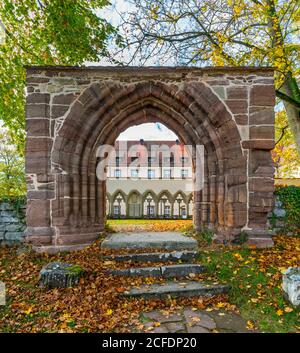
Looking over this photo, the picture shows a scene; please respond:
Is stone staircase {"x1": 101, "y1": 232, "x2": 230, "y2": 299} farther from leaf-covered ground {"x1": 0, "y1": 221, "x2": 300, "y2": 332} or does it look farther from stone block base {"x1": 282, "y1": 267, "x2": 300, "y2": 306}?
stone block base {"x1": 282, "y1": 267, "x2": 300, "y2": 306}

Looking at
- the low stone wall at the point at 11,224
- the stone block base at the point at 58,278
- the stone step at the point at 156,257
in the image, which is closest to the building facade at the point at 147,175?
the low stone wall at the point at 11,224

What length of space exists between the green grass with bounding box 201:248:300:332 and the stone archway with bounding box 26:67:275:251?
0.70m

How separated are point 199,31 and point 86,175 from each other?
6.63m

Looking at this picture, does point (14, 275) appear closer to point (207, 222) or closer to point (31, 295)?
point (31, 295)

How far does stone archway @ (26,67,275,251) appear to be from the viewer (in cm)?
498

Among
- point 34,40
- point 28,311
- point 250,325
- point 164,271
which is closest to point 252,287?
point 250,325

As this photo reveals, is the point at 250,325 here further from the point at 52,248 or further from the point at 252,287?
the point at 52,248

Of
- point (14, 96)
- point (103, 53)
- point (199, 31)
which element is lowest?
point (14, 96)

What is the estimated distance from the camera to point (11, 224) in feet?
18.0

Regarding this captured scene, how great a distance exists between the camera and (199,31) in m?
8.69

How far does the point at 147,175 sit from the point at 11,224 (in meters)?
14.0

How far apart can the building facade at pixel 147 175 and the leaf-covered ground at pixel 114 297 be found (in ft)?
16.6

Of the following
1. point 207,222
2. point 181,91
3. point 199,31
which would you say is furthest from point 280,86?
point 207,222

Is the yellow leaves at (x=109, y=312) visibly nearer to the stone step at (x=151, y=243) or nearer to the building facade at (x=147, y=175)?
the stone step at (x=151, y=243)
